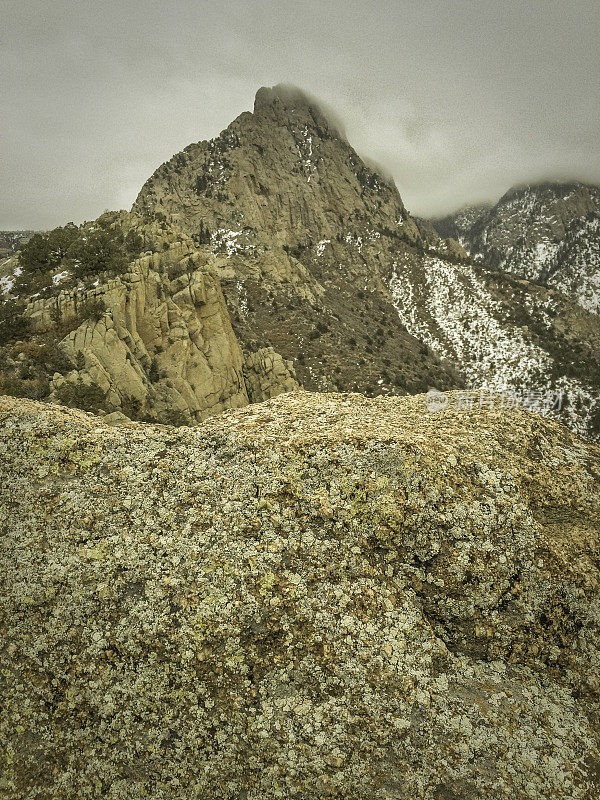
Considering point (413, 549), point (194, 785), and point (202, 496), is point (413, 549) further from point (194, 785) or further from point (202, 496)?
point (194, 785)

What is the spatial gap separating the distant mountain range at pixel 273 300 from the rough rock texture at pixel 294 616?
4335mm

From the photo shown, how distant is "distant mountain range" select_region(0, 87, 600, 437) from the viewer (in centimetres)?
2188

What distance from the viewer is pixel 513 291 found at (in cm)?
8975

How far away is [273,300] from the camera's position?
6244 centimetres

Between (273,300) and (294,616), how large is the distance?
2320 inches

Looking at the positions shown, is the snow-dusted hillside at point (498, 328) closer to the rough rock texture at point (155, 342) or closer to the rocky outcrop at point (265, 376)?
the rocky outcrop at point (265, 376)

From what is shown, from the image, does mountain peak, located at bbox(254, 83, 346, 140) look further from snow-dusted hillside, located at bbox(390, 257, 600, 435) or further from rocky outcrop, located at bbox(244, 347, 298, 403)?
rocky outcrop, located at bbox(244, 347, 298, 403)

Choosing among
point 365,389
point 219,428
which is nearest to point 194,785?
point 219,428

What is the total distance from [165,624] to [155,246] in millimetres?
31175

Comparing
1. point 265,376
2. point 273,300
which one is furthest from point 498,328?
point 265,376

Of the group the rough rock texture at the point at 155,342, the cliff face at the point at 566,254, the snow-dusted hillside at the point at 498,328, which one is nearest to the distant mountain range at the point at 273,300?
the rough rock texture at the point at 155,342

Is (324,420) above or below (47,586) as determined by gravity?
above

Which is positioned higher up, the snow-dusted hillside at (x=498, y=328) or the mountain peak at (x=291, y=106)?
the mountain peak at (x=291, y=106)

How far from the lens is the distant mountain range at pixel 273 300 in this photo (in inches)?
861
